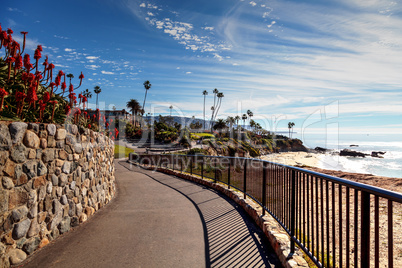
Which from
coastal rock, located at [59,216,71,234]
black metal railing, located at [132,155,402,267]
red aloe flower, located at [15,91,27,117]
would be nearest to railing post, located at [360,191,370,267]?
black metal railing, located at [132,155,402,267]

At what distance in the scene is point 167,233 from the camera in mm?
4602

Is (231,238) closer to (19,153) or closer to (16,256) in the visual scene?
(16,256)

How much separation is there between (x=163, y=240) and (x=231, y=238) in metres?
1.24

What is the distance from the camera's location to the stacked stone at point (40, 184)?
328cm

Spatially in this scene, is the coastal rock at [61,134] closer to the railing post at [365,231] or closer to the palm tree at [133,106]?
the railing post at [365,231]

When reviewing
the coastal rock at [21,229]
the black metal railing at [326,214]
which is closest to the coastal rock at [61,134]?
the coastal rock at [21,229]

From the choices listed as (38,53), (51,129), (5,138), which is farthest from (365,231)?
(38,53)

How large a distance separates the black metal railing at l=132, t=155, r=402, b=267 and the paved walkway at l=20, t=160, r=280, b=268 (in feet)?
2.08

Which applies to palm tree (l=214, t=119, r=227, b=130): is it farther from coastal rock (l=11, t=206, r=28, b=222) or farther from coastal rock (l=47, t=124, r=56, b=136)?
coastal rock (l=11, t=206, r=28, b=222)

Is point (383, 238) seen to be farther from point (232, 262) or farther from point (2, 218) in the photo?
point (2, 218)

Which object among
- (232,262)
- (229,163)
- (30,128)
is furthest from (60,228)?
(229,163)

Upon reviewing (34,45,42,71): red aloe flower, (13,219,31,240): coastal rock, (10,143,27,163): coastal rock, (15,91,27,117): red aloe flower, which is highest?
(34,45,42,71): red aloe flower

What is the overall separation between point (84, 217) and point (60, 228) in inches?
32.2

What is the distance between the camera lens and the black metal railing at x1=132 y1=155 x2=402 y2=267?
2044 mm
